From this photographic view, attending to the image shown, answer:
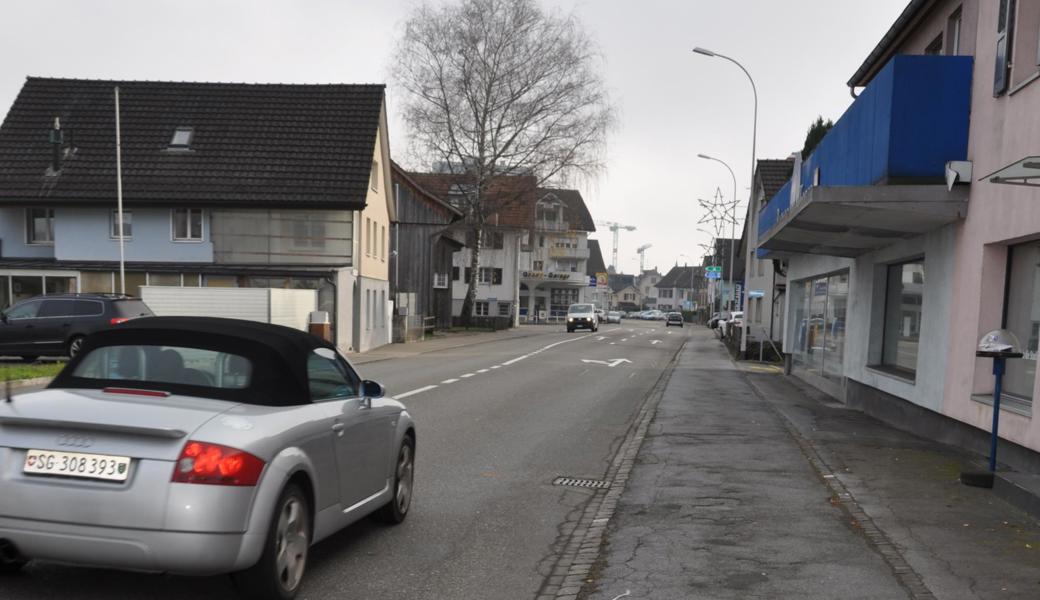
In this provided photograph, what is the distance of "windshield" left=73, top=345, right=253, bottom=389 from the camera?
4.88 metres

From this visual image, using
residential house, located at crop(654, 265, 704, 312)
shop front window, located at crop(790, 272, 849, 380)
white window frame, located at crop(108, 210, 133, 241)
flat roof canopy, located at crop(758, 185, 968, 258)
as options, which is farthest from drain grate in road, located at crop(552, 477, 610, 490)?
residential house, located at crop(654, 265, 704, 312)

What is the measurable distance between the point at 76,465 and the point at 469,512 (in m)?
3.49

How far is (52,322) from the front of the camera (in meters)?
21.5

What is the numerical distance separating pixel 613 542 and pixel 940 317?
679 cm

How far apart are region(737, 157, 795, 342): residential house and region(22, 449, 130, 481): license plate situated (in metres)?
34.1

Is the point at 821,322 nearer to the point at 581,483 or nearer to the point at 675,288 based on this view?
the point at 581,483

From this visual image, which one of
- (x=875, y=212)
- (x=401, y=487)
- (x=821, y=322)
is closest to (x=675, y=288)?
(x=821, y=322)

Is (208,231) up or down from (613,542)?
up

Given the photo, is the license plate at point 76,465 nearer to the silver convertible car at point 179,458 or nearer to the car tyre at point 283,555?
the silver convertible car at point 179,458

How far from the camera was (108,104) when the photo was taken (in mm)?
33562

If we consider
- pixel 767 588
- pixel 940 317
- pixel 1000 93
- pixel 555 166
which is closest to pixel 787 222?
pixel 940 317

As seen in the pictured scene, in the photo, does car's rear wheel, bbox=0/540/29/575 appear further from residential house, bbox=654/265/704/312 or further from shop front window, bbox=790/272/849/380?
residential house, bbox=654/265/704/312

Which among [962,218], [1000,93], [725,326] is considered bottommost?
[725,326]

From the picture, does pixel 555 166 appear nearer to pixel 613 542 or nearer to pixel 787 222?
pixel 787 222
